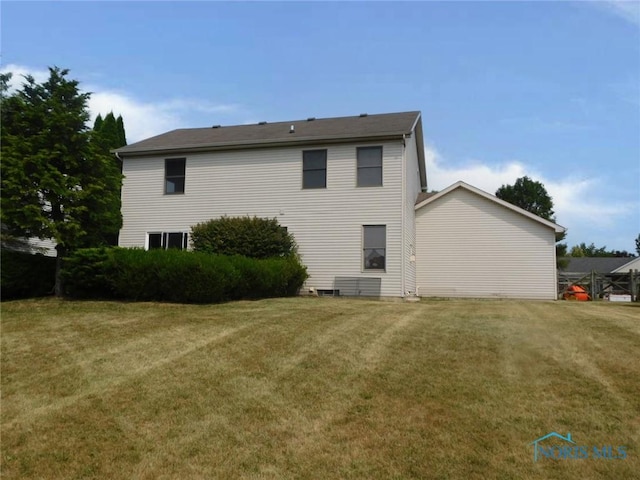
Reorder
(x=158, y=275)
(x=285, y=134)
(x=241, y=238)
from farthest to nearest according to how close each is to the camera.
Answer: (x=285, y=134)
(x=241, y=238)
(x=158, y=275)

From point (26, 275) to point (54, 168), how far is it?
294cm

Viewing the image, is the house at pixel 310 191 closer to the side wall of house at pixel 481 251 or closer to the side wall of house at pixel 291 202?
the side wall of house at pixel 291 202

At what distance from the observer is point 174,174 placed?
63.6 ft

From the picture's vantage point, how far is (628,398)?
16.3 feet

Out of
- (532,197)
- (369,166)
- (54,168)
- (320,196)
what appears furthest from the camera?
(532,197)

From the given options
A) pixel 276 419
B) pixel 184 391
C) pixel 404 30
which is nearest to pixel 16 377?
pixel 184 391

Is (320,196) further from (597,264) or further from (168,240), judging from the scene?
(597,264)

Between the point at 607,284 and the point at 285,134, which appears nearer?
the point at 285,134

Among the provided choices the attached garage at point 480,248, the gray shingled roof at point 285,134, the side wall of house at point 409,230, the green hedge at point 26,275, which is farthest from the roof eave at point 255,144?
the green hedge at point 26,275

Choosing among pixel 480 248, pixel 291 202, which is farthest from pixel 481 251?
pixel 291 202

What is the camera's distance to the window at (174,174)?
19312 millimetres

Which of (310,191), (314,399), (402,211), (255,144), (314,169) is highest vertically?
(255,144)

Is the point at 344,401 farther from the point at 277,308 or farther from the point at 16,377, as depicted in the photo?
the point at 277,308

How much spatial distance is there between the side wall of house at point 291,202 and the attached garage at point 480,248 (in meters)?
3.46
